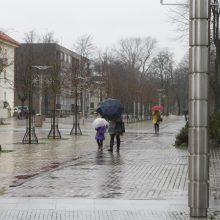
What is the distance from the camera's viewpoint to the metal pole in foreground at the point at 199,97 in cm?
896

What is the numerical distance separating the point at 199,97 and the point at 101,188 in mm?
4062

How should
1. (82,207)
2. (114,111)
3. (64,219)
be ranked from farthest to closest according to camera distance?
(114,111), (82,207), (64,219)

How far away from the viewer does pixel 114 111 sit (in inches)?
899

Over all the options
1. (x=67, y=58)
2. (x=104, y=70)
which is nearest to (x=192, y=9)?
(x=104, y=70)

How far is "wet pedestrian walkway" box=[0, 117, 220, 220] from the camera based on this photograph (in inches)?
376

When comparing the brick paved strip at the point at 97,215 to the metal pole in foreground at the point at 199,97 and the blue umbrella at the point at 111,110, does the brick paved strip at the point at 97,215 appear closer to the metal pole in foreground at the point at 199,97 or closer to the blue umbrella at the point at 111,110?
the metal pole in foreground at the point at 199,97

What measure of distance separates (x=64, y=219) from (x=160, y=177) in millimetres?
5639

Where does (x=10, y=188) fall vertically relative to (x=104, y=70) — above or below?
below

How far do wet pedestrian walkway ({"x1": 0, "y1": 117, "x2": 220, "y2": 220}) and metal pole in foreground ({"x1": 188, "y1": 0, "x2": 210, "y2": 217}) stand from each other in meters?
0.70

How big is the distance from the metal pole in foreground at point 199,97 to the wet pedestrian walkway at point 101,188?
0.70 metres

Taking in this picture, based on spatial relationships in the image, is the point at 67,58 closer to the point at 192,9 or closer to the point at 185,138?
the point at 185,138

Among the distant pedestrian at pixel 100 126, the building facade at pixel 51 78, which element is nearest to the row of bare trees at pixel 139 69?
the building facade at pixel 51 78

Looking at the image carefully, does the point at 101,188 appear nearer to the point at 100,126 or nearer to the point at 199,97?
the point at 199,97

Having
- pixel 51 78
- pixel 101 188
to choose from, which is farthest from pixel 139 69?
pixel 101 188
